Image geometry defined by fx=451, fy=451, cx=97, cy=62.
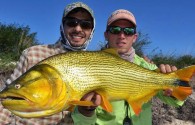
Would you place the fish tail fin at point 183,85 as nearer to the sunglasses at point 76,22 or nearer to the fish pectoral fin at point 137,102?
the fish pectoral fin at point 137,102

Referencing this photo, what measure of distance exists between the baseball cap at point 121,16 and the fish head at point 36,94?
189 cm

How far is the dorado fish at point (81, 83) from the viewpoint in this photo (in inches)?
155

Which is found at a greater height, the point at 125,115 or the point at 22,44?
the point at 22,44

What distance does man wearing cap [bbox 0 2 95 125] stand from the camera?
5742 millimetres

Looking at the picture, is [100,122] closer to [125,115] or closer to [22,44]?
[125,115]

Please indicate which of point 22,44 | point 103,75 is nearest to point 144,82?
point 103,75

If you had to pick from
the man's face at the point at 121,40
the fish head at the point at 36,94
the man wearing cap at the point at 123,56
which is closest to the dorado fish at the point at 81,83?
the fish head at the point at 36,94

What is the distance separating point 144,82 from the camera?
15.5ft

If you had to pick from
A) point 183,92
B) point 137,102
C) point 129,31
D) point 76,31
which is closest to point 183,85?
point 183,92

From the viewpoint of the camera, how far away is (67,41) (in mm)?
5859

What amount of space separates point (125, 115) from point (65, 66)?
5.04 feet

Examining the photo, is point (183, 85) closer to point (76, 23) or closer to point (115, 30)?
point (115, 30)

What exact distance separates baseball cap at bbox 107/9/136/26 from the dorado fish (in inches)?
45.2

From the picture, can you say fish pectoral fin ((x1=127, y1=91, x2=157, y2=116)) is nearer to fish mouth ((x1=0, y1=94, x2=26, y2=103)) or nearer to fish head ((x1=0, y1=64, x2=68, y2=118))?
fish head ((x1=0, y1=64, x2=68, y2=118))
